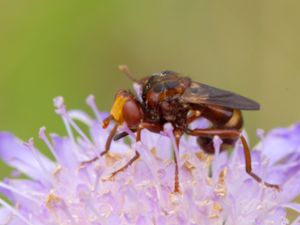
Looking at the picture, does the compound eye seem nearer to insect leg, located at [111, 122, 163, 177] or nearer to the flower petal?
insect leg, located at [111, 122, 163, 177]

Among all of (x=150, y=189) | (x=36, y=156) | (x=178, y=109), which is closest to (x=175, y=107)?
(x=178, y=109)

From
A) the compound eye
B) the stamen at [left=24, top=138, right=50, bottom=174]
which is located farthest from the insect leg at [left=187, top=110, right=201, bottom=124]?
the stamen at [left=24, top=138, right=50, bottom=174]

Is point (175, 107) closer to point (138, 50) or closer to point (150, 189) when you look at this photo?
point (150, 189)

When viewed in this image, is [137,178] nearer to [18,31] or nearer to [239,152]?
[239,152]

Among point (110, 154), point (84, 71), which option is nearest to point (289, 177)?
point (110, 154)

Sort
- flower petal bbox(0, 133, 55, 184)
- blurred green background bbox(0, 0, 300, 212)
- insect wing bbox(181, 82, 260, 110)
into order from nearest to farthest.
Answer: insect wing bbox(181, 82, 260, 110), flower petal bbox(0, 133, 55, 184), blurred green background bbox(0, 0, 300, 212)

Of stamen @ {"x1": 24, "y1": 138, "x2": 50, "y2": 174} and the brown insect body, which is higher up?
the brown insect body
